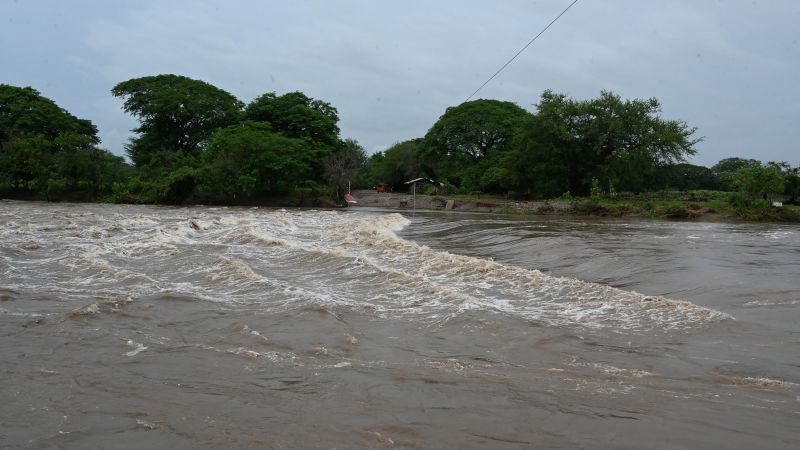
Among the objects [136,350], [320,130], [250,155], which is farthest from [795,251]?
[320,130]

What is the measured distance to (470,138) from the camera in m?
56.4

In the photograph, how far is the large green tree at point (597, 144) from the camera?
39.4 m

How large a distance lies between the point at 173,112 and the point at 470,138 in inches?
1116

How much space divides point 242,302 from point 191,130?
50.9 m

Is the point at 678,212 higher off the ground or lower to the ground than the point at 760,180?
lower

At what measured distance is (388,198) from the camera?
173ft

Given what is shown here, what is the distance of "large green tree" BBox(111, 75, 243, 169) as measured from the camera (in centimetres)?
5153

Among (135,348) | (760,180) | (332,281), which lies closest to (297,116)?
(760,180)

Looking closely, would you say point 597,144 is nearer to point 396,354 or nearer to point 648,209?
point 648,209

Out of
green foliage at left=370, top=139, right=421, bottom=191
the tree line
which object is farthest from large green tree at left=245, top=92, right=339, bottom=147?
green foliage at left=370, top=139, right=421, bottom=191

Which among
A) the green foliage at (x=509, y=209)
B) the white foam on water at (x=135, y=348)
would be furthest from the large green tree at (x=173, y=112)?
the white foam on water at (x=135, y=348)

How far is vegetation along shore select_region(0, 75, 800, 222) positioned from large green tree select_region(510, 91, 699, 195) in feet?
0.30

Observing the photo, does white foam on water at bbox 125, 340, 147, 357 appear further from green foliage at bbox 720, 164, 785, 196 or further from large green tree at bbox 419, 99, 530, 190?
large green tree at bbox 419, 99, 530, 190

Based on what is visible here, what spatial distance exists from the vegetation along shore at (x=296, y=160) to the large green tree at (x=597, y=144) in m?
0.09
